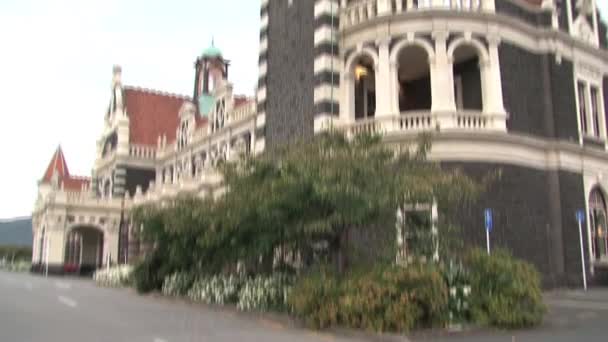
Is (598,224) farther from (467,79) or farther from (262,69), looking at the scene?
(262,69)

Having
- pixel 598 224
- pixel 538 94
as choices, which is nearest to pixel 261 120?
pixel 538 94

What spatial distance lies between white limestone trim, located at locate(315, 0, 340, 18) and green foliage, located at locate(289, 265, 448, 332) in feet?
42.5

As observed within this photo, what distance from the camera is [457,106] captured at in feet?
73.8

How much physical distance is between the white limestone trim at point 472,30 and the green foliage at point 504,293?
10.5m

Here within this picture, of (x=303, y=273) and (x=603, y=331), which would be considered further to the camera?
(x=303, y=273)

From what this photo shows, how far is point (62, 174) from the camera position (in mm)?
69125

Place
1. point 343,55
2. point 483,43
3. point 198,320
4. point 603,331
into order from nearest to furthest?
point 603,331, point 198,320, point 483,43, point 343,55

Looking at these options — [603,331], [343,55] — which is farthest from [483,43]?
[603,331]

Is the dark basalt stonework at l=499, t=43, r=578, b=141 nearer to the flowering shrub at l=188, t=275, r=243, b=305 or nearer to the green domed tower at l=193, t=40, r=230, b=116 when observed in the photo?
the flowering shrub at l=188, t=275, r=243, b=305

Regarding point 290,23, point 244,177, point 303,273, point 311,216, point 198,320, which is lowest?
point 198,320

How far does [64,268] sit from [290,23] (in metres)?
29.3

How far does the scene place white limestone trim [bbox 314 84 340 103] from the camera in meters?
22.1

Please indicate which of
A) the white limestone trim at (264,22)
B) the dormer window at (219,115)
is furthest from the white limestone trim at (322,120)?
the dormer window at (219,115)

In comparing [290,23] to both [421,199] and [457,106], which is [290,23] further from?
[421,199]
